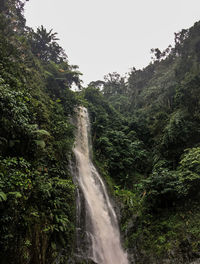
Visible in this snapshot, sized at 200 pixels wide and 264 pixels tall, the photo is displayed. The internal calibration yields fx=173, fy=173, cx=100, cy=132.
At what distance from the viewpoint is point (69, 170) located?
9.05 m

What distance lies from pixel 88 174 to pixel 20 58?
9.06m

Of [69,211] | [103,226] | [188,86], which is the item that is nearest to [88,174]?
[103,226]

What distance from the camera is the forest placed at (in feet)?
14.6

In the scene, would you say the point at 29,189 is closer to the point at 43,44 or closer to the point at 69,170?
the point at 69,170

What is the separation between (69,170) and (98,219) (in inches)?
109

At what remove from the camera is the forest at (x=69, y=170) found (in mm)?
4465

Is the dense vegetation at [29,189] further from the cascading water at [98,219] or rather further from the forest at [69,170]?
the cascading water at [98,219]

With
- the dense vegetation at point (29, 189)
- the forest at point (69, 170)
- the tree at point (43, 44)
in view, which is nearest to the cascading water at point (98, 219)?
the forest at point (69, 170)

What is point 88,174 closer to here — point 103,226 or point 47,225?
point 103,226

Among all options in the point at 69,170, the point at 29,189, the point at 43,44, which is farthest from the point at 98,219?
the point at 43,44

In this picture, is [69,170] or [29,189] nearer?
[29,189]

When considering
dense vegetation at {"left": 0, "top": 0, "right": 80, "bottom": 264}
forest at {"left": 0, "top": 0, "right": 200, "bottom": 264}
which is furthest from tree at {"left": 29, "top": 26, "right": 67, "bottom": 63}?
dense vegetation at {"left": 0, "top": 0, "right": 80, "bottom": 264}

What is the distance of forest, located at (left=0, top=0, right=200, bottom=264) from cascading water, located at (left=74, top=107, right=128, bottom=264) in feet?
1.64

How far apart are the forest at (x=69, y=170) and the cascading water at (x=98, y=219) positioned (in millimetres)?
499
